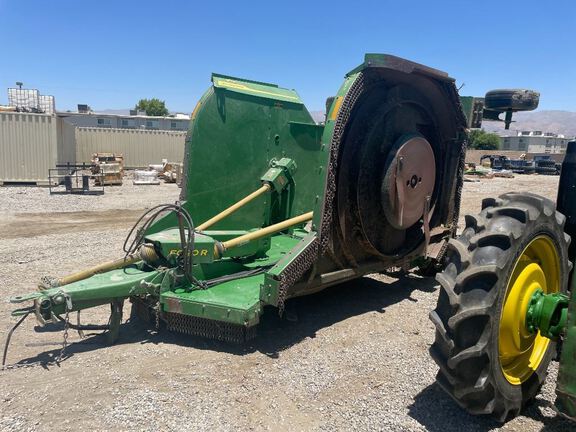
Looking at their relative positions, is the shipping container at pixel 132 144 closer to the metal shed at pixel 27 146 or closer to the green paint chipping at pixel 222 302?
the metal shed at pixel 27 146

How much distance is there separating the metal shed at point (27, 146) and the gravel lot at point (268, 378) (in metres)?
13.8

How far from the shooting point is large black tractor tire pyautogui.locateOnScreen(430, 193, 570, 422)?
252cm

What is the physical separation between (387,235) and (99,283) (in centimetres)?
294

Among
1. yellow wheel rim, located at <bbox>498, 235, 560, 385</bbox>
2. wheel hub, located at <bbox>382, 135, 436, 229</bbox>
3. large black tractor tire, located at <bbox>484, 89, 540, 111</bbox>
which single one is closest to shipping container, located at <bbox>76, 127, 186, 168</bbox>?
large black tractor tire, located at <bbox>484, 89, 540, 111</bbox>

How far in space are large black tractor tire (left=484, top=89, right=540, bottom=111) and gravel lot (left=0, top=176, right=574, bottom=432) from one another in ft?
7.82

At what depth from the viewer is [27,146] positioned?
17.6 m

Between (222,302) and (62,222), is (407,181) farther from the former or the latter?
(62,222)

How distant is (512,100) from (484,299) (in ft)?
12.6

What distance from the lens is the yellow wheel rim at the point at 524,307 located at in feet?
8.93

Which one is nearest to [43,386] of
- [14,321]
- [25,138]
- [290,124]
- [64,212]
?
[14,321]

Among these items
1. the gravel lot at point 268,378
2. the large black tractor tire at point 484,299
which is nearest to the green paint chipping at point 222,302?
the gravel lot at point 268,378

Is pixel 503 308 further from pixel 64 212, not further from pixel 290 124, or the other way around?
pixel 64 212

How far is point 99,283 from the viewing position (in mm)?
3980

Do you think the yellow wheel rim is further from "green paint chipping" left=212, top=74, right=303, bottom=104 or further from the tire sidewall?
"green paint chipping" left=212, top=74, right=303, bottom=104
